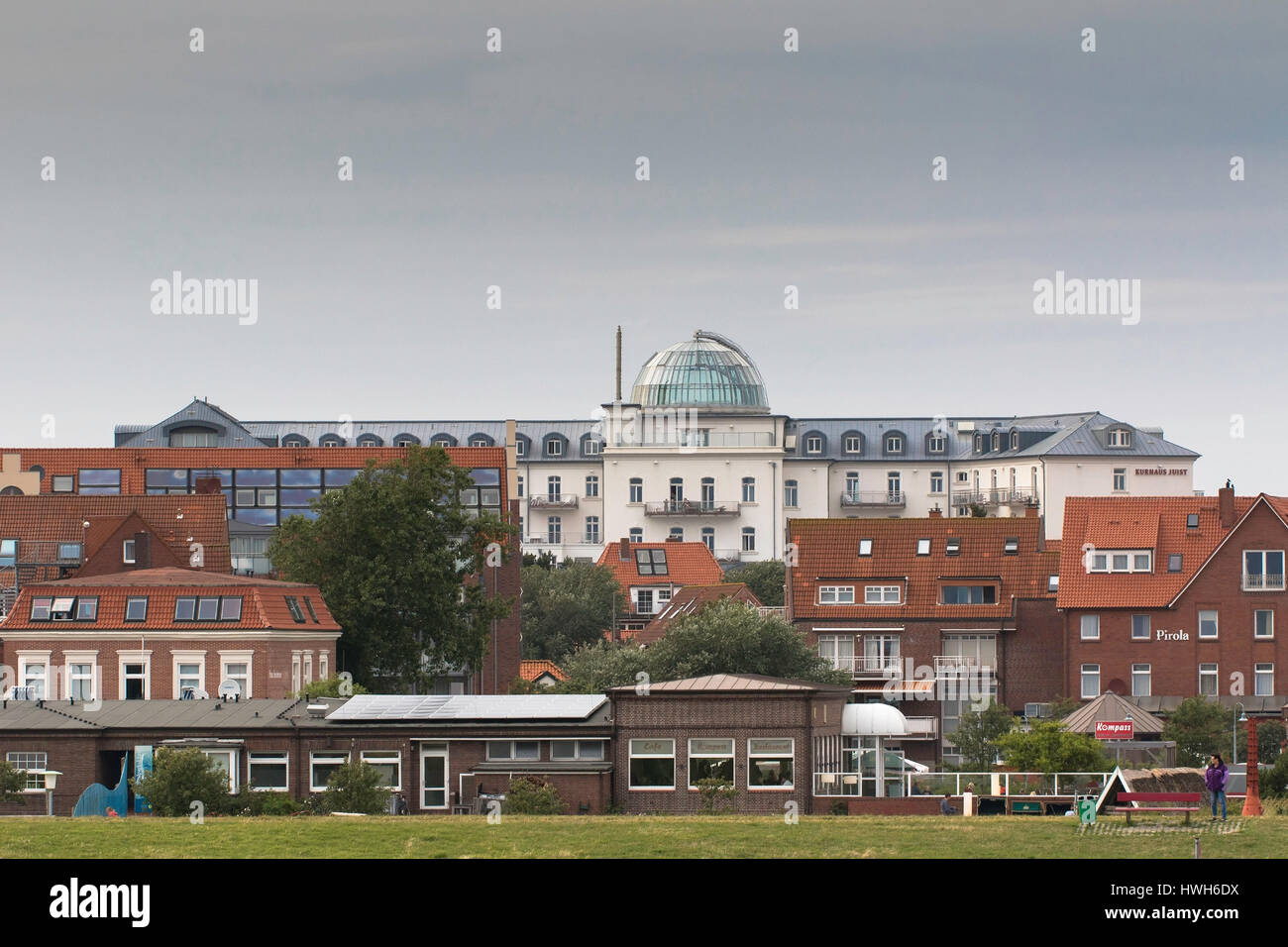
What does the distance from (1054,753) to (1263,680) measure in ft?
127

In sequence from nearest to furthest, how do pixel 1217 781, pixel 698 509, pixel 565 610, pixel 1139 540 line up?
pixel 1217 781 < pixel 1139 540 < pixel 565 610 < pixel 698 509

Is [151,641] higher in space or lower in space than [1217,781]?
higher

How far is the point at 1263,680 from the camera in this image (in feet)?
300

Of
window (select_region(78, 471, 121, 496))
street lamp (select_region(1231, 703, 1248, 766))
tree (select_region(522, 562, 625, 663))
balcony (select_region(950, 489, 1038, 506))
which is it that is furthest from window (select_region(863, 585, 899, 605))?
balcony (select_region(950, 489, 1038, 506))

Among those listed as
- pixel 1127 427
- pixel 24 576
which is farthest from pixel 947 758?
pixel 1127 427

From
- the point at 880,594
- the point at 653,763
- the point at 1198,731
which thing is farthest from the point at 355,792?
the point at 880,594

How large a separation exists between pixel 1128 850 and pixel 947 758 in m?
53.5

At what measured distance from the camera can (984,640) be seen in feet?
312

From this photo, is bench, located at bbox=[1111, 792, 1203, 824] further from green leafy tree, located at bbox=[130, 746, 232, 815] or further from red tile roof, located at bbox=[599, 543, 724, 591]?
red tile roof, located at bbox=[599, 543, 724, 591]

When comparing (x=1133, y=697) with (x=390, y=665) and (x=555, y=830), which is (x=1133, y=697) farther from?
(x=555, y=830)

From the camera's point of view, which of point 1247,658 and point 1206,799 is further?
point 1247,658

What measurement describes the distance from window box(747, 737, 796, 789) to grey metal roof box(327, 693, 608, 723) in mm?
3823

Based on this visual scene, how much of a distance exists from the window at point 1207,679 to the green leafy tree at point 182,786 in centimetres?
5336

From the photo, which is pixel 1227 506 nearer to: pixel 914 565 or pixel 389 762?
pixel 914 565
